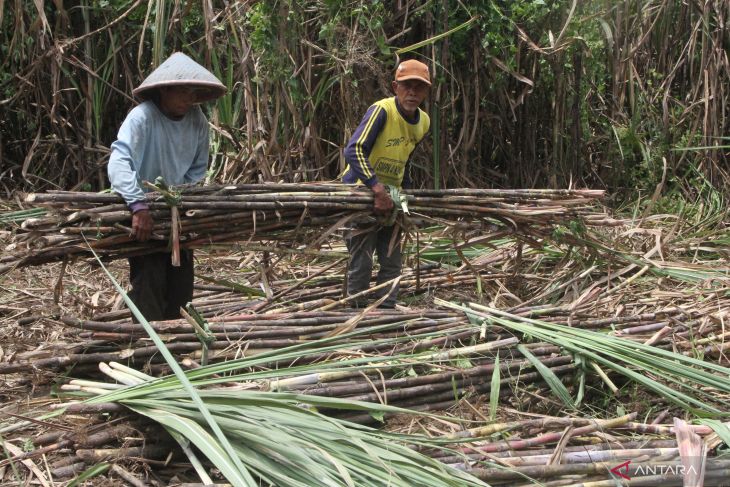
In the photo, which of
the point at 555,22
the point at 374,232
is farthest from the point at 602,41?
the point at 374,232

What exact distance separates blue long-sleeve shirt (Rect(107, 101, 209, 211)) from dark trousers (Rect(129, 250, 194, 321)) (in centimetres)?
33

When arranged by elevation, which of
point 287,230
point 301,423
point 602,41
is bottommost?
point 301,423

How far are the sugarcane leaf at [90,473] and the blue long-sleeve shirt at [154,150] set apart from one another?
1.16 m

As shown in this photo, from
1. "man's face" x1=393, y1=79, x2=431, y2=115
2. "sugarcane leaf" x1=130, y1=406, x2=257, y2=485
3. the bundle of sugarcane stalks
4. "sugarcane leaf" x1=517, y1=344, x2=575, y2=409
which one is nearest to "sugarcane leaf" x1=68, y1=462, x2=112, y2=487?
"sugarcane leaf" x1=130, y1=406, x2=257, y2=485

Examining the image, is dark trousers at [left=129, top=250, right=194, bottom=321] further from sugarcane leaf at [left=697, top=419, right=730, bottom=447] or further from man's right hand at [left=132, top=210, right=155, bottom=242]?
sugarcane leaf at [left=697, top=419, right=730, bottom=447]

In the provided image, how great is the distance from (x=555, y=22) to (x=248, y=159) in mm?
2438

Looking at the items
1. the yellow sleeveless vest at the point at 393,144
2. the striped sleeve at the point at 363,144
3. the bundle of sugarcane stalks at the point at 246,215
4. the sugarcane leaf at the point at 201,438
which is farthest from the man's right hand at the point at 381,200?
the sugarcane leaf at the point at 201,438

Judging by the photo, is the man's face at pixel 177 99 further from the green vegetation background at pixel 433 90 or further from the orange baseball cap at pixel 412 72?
the green vegetation background at pixel 433 90

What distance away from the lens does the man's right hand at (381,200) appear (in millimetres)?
3844

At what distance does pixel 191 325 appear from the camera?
309 centimetres

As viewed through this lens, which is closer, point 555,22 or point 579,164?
point 555,22

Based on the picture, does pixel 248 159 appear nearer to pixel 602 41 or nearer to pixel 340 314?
pixel 340 314

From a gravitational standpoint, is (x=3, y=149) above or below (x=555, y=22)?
below

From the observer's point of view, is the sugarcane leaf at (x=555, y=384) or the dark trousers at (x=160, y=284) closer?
the sugarcane leaf at (x=555, y=384)
